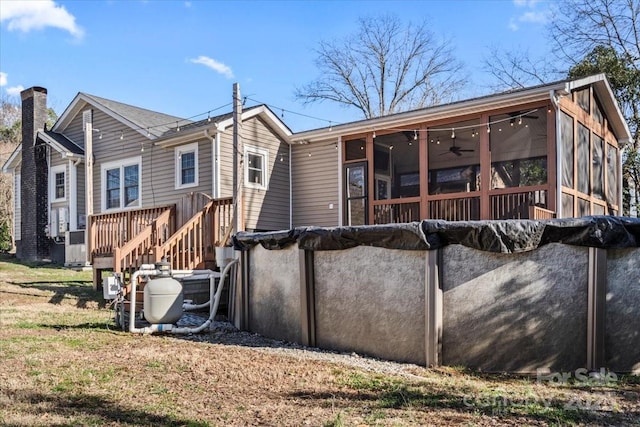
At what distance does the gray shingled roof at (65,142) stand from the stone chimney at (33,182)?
0.71 metres

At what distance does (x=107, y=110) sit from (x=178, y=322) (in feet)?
29.2

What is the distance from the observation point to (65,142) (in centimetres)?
1597

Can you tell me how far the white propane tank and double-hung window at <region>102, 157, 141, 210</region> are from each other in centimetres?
702

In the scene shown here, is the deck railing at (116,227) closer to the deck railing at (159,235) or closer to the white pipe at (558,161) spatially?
the deck railing at (159,235)

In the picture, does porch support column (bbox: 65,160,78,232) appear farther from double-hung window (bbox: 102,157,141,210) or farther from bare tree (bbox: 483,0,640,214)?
bare tree (bbox: 483,0,640,214)

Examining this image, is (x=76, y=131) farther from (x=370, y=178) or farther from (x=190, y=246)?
(x=370, y=178)

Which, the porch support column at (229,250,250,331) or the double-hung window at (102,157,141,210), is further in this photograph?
the double-hung window at (102,157,141,210)

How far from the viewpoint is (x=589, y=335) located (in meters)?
5.22

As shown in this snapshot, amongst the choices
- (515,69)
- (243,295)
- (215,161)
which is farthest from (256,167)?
(515,69)

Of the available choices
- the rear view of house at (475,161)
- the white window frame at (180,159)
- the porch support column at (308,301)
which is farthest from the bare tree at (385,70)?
the porch support column at (308,301)

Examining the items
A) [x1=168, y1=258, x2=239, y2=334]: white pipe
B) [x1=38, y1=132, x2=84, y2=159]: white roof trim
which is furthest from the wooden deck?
[x1=38, y1=132, x2=84, y2=159]: white roof trim

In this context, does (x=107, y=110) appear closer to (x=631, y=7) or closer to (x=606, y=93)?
(x=606, y=93)

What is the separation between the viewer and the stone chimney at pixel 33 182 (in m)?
16.9

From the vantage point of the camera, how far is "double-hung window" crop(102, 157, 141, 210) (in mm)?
13969
